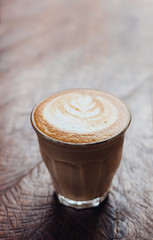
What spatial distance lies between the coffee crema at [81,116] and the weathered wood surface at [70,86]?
0.63 feet

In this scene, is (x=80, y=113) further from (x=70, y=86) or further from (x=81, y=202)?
(x=70, y=86)

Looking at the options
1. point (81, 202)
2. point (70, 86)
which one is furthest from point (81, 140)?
point (70, 86)

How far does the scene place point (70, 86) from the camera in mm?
1154

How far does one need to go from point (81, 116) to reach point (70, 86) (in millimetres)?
525

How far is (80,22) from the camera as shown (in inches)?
73.7

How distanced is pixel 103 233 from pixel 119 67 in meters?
0.87

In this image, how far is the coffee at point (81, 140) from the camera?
0.58 meters

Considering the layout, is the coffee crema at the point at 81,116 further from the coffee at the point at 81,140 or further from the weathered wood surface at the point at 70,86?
the weathered wood surface at the point at 70,86

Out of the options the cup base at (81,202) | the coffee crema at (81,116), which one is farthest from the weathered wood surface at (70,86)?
the coffee crema at (81,116)

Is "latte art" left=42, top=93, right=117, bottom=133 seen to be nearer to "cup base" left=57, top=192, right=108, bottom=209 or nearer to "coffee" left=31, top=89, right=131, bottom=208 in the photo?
"coffee" left=31, top=89, right=131, bottom=208

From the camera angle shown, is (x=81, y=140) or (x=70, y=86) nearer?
(x=81, y=140)

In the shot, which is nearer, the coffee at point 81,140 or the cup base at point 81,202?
the coffee at point 81,140

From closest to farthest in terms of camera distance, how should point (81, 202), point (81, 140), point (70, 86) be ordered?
point (81, 140)
point (81, 202)
point (70, 86)

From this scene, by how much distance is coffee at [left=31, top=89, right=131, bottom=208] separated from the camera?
23.0 inches
